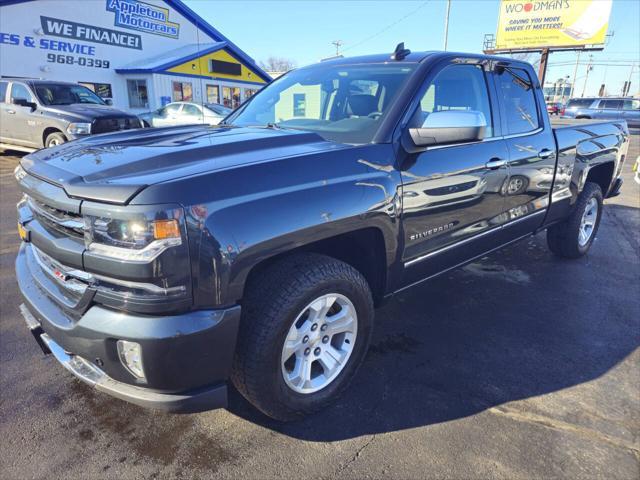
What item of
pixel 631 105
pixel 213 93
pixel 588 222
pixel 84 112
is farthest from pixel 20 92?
pixel 631 105

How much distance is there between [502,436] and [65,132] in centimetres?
982

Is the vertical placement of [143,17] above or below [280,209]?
above

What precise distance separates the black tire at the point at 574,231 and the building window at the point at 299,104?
305 centimetres

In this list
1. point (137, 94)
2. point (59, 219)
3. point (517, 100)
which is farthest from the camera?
point (137, 94)

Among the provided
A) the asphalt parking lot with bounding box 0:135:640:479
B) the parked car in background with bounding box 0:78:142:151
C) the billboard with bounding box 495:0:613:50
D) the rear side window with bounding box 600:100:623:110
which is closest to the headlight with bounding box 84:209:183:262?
the asphalt parking lot with bounding box 0:135:640:479

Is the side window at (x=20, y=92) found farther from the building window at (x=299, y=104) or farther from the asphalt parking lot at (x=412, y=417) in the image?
the building window at (x=299, y=104)

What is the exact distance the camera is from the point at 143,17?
2305 cm

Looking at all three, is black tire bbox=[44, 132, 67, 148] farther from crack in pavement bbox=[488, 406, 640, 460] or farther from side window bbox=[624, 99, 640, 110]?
side window bbox=[624, 99, 640, 110]

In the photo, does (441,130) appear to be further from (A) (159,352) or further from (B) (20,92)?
(B) (20,92)

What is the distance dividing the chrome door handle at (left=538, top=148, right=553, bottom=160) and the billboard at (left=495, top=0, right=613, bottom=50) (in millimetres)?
34032

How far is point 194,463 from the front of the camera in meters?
2.10

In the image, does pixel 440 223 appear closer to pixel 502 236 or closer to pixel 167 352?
pixel 502 236

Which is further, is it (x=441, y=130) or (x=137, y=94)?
(x=137, y=94)

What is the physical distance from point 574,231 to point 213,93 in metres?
24.3
